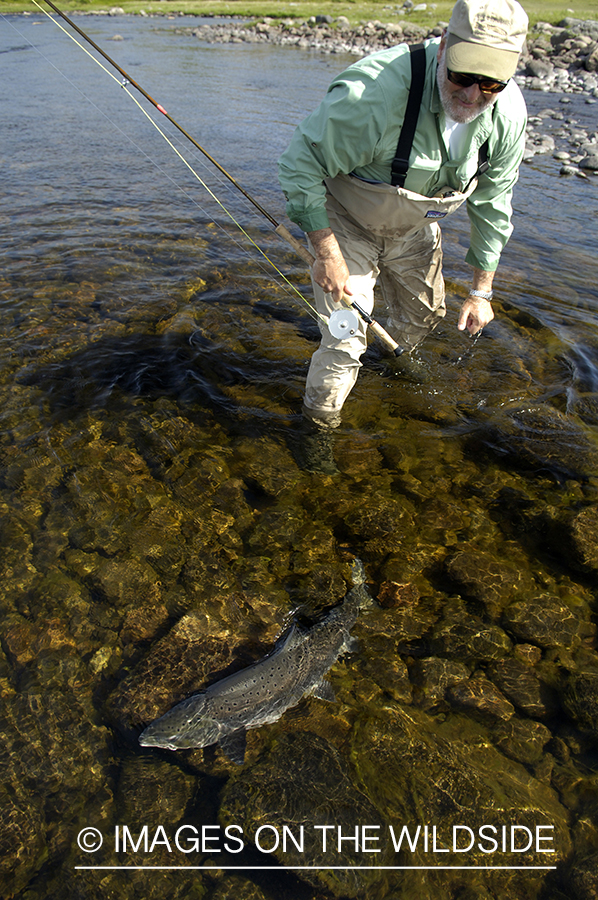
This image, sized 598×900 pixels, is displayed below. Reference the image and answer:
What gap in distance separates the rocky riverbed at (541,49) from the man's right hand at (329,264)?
11.9 metres

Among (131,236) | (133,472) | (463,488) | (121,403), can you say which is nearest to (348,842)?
(463,488)

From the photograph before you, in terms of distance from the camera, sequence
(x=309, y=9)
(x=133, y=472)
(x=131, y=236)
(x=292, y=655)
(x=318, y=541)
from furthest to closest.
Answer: (x=309, y=9) → (x=131, y=236) → (x=133, y=472) → (x=318, y=541) → (x=292, y=655)

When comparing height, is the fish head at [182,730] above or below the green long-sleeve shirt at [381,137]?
below

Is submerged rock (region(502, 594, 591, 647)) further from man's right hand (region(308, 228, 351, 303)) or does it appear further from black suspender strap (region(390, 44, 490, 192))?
black suspender strap (region(390, 44, 490, 192))

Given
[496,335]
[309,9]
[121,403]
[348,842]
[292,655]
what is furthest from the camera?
[309,9]

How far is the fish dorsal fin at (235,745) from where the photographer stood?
333cm

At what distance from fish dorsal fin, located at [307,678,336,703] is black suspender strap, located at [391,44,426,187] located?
3.38 metres

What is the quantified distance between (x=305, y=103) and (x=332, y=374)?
57.6 ft

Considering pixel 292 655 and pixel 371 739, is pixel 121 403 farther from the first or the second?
pixel 371 739

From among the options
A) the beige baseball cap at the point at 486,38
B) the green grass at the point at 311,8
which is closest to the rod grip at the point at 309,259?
the beige baseball cap at the point at 486,38

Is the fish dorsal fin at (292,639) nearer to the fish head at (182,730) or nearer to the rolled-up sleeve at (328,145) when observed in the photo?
the fish head at (182,730)

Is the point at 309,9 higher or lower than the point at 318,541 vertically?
higher

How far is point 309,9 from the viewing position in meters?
49.0

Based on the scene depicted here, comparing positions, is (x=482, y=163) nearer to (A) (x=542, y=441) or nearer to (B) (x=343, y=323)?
(B) (x=343, y=323)
